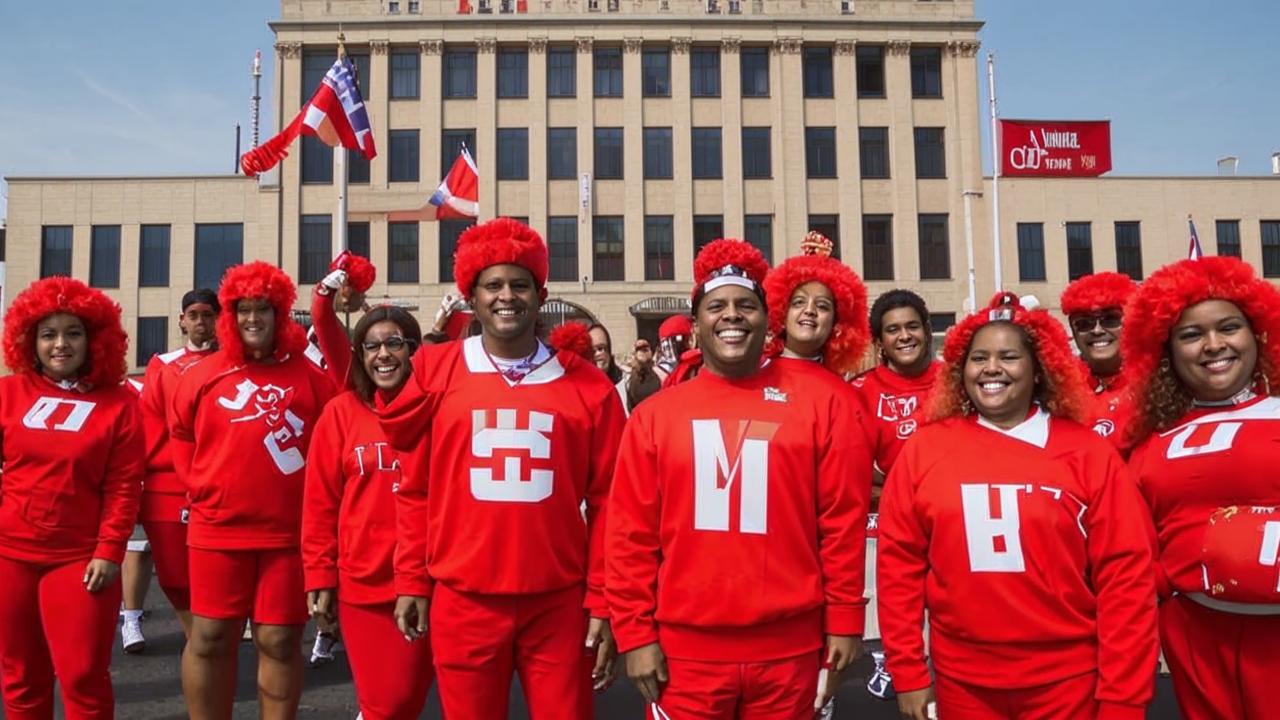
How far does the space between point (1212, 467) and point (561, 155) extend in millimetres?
29929

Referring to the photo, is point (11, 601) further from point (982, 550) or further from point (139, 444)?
point (982, 550)

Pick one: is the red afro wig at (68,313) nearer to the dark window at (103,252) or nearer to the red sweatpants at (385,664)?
the red sweatpants at (385,664)

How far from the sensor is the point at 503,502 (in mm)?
3160

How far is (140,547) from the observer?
6840 mm

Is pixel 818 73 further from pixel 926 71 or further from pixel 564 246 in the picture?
pixel 564 246

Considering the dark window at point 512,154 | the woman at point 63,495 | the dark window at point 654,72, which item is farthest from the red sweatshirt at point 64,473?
the dark window at point 654,72

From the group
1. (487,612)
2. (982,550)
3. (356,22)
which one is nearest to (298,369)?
(487,612)

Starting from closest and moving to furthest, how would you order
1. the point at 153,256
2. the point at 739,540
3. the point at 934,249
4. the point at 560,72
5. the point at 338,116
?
the point at 739,540 → the point at 338,116 → the point at 153,256 → the point at 560,72 → the point at 934,249

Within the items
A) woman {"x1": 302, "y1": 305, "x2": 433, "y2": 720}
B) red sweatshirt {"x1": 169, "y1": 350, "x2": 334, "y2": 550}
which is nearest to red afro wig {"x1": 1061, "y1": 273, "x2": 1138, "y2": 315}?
woman {"x1": 302, "y1": 305, "x2": 433, "y2": 720}

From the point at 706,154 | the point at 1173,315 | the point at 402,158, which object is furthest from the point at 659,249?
the point at 1173,315

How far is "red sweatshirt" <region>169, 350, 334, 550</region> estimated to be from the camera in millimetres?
4105

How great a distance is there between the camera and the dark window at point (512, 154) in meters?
31.4

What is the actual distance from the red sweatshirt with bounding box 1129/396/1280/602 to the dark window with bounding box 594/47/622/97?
30420 mm

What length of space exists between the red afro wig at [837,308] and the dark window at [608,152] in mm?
27745
